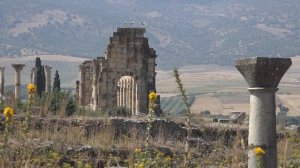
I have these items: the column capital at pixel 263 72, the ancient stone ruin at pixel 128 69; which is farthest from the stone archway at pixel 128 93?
the column capital at pixel 263 72

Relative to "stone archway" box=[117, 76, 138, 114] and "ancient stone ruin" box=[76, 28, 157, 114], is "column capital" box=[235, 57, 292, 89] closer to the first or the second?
"ancient stone ruin" box=[76, 28, 157, 114]

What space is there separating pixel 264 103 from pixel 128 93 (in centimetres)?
3002

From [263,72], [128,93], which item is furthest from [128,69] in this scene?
[263,72]

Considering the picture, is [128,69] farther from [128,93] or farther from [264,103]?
[264,103]

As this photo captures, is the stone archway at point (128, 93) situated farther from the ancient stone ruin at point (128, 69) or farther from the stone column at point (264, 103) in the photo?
the stone column at point (264, 103)

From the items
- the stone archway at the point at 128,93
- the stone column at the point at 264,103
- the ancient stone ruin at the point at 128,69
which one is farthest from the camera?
the stone archway at the point at 128,93

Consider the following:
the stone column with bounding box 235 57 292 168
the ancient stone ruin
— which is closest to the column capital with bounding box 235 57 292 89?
the stone column with bounding box 235 57 292 168

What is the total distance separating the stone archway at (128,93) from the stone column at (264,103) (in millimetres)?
26772

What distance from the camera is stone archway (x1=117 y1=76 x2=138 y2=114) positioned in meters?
36.8

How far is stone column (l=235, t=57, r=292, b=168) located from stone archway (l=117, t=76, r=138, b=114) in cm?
2677

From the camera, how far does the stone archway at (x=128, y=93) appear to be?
36794mm

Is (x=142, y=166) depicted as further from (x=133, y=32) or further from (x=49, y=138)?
(x=133, y=32)

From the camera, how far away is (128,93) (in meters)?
39.4

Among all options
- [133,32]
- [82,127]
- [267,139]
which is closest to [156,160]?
[267,139]
